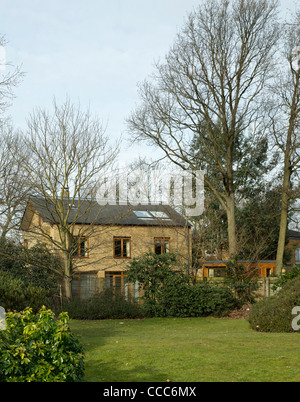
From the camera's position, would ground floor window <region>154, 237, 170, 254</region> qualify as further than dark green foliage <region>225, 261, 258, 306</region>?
Yes

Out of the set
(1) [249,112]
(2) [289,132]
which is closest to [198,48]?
(1) [249,112]

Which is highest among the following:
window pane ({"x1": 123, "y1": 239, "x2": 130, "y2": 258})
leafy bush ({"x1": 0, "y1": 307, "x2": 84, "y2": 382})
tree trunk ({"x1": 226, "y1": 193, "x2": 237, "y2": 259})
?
tree trunk ({"x1": 226, "y1": 193, "x2": 237, "y2": 259})

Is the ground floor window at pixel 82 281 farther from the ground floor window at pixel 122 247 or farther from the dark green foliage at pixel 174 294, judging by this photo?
the dark green foliage at pixel 174 294

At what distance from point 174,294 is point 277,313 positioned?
25.1ft

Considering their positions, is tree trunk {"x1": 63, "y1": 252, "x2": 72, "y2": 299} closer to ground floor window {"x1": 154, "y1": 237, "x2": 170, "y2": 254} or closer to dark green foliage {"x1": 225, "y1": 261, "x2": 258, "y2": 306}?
dark green foliage {"x1": 225, "y1": 261, "x2": 258, "y2": 306}

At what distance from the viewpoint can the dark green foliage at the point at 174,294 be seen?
2128cm

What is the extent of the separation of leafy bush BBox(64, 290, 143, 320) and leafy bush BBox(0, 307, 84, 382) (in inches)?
573

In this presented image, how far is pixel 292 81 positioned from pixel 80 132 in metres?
12.4

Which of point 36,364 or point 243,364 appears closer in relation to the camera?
point 36,364

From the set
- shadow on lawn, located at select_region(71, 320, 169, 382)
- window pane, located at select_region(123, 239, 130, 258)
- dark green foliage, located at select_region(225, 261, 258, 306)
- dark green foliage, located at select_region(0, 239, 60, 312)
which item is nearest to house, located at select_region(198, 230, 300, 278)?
dark green foliage, located at select_region(225, 261, 258, 306)

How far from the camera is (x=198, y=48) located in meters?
27.2

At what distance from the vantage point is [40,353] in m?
5.67

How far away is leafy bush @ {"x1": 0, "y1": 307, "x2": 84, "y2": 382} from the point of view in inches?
219

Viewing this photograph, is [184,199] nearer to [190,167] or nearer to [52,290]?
[190,167]
